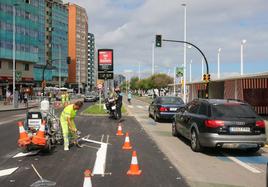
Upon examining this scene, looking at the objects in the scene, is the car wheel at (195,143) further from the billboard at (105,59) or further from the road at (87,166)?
the billboard at (105,59)

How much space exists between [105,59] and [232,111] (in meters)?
22.8

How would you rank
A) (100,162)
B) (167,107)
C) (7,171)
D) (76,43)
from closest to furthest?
1. (7,171)
2. (100,162)
3. (167,107)
4. (76,43)

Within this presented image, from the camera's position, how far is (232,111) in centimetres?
1161

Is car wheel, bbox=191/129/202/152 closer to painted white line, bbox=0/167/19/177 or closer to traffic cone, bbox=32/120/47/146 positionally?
traffic cone, bbox=32/120/47/146

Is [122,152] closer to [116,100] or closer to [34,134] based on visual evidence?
[34,134]

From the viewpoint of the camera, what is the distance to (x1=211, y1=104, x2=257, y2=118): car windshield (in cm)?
1151

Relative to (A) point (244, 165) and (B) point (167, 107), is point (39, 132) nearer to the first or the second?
(A) point (244, 165)

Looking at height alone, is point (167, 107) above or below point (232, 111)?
below

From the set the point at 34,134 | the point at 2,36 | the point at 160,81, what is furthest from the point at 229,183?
the point at 160,81

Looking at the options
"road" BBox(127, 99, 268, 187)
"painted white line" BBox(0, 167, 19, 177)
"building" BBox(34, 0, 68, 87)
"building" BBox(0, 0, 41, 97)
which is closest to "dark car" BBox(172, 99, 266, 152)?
"road" BBox(127, 99, 268, 187)

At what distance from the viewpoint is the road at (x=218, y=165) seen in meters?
8.22

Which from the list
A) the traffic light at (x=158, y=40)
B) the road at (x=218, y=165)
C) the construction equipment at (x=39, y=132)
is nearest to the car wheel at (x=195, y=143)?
the road at (x=218, y=165)

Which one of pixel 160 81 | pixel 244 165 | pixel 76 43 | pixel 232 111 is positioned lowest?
pixel 244 165

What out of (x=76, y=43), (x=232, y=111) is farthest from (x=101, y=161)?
(x=76, y=43)
